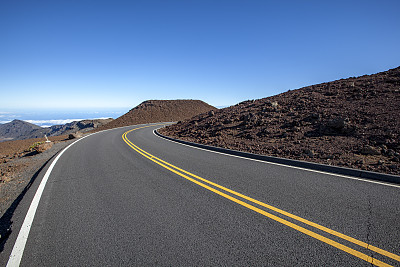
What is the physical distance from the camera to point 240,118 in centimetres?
1596

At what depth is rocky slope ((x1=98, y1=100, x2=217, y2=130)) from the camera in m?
43.0

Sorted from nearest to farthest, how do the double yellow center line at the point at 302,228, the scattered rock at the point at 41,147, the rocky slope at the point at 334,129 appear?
the double yellow center line at the point at 302,228, the rocky slope at the point at 334,129, the scattered rock at the point at 41,147

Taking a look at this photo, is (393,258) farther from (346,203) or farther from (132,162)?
(132,162)

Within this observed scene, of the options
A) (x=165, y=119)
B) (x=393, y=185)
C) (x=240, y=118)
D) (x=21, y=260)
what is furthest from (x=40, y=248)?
(x=165, y=119)

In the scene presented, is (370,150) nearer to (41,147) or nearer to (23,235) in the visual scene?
(23,235)

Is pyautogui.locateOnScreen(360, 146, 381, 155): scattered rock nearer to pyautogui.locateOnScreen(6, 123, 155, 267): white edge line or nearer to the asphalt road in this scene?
the asphalt road

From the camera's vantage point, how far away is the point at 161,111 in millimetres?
49219

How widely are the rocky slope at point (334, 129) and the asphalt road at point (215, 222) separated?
2.34 m

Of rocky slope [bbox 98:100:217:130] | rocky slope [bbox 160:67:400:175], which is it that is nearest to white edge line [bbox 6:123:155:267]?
rocky slope [bbox 160:67:400:175]

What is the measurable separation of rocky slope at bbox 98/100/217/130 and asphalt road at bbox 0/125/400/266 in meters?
37.6

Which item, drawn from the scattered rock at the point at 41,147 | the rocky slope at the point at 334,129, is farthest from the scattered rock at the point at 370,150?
the scattered rock at the point at 41,147

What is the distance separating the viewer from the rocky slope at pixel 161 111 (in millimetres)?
42969

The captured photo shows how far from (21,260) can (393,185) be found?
7485 mm

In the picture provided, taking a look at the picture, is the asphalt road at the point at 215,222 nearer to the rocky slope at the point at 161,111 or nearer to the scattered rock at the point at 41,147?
the scattered rock at the point at 41,147
